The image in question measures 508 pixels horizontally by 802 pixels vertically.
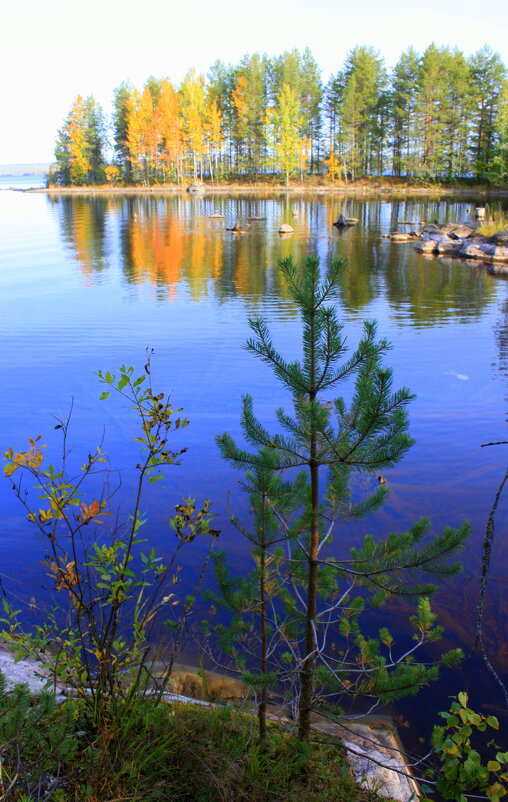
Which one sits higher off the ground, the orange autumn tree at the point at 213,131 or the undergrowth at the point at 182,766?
the orange autumn tree at the point at 213,131

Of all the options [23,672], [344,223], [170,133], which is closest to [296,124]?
[170,133]

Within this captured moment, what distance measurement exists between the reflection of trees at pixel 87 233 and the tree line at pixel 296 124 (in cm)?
2734

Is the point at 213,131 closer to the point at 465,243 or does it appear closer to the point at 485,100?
the point at 485,100

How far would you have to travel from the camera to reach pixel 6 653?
3615 millimetres

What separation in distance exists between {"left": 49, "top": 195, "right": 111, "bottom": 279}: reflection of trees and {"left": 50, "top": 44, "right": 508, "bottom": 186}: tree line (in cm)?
2734

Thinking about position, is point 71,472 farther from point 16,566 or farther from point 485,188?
point 485,188

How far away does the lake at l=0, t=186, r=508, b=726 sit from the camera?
200 inches

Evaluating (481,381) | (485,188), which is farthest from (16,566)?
(485,188)

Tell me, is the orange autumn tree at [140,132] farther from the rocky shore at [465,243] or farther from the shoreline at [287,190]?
the rocky shore at [465,243]

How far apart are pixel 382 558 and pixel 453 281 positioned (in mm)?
15674

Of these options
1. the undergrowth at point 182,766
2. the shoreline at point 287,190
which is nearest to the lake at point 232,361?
the undergrowth at point 182,766

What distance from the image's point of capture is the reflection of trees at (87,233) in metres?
20.9

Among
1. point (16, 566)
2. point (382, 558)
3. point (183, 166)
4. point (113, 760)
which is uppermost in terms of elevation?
point (183, 166)

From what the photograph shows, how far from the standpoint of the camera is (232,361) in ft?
33.6
